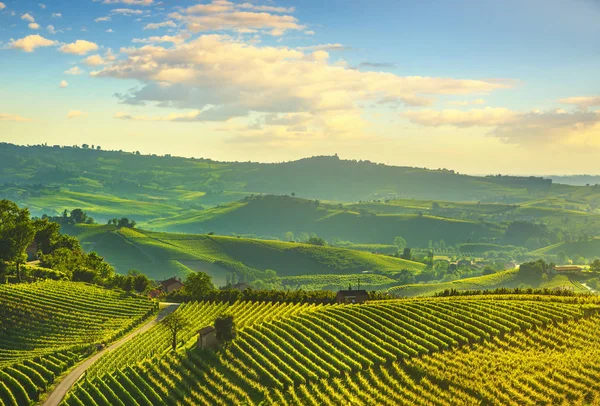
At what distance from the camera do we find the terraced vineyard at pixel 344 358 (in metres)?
55.3

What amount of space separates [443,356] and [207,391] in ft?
75.5

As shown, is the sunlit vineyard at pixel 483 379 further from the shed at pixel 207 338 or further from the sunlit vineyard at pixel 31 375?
the sunlit vineyard at pixel 31 375

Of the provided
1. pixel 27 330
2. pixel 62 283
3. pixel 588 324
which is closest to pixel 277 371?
pixel 588 324

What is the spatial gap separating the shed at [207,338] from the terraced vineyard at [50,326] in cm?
1630

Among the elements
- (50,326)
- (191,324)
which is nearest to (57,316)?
(50,326)

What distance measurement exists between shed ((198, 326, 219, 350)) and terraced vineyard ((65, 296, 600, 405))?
37.5 inches

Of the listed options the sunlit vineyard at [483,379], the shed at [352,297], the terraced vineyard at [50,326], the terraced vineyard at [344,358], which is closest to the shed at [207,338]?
the terraced vineyard at [344,358]

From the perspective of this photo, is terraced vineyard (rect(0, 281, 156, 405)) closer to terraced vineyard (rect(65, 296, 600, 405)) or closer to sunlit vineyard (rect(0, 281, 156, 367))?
sunlit vineyard (rect(0, 281, 156, 367))

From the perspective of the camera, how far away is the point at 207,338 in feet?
216

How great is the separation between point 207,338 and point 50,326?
97.6 feet

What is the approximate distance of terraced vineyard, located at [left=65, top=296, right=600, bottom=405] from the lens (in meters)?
55.3

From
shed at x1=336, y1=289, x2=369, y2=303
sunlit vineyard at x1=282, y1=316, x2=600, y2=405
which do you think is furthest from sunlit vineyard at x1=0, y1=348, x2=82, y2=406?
shed at x1=336, y1=289, x2=369, y2=303

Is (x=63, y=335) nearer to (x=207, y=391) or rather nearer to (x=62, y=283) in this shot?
(x=62, y=283)

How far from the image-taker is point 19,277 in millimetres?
99750
